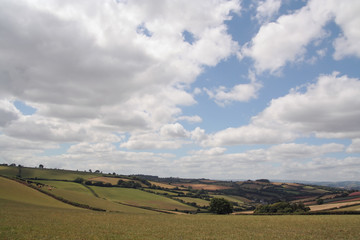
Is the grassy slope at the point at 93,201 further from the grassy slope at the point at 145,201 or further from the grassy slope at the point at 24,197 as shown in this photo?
the grassy slope at the point at 145,201

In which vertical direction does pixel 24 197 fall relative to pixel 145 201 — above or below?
above

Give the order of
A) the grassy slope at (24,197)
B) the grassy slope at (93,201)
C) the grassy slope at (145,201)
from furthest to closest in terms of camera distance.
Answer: the grassy slope at (145,201) → the grassy slope at (93,201) → the grassy slope at (24,197)

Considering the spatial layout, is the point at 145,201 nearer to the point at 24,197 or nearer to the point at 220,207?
the point at 220,207

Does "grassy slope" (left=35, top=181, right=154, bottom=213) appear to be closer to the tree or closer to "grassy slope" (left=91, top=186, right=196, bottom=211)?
"grassy slope" (left=91, top=186, right=196, bottom=211)

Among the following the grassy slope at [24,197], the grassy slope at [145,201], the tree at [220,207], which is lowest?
the grassy slope at [145,201]

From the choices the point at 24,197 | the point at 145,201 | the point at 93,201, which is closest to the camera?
the point at 24,197

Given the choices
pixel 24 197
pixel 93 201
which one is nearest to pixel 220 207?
pixel 93 201

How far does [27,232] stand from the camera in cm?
2642

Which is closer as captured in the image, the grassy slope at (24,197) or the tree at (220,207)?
→ the grassy slope at (24,197)

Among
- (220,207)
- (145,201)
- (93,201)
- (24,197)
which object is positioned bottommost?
(145,201)

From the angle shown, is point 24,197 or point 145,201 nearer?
point 24,197

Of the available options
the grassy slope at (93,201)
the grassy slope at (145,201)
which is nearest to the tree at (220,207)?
the grassy slope at (145,201)

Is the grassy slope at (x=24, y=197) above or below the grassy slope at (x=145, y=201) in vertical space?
above

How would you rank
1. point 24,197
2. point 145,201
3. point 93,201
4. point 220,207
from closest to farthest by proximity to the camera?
1. point 24,197
2. point 93,201
3. point 220,207
4. point 145,201
